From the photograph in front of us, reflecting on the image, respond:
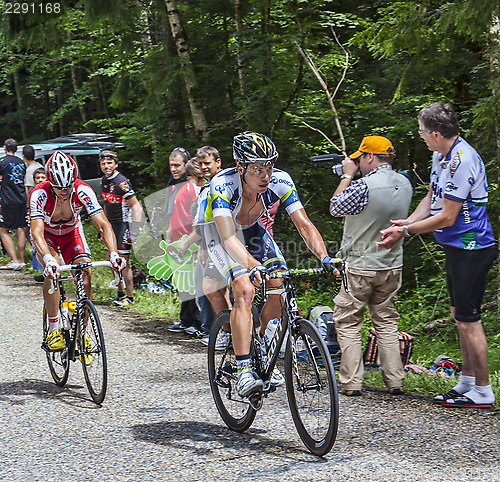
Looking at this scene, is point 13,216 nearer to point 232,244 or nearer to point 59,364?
point 59,364

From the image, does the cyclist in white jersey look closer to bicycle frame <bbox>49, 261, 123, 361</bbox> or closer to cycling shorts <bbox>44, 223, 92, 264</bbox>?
bicycle frame <bbox>49, 261, 123, 361</bbox>

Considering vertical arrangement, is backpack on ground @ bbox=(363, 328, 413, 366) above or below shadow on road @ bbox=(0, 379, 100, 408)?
above

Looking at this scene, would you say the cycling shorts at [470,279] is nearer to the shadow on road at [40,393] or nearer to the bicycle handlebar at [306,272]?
the bicycle handlebar at [306,272]

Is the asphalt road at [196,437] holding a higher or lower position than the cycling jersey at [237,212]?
lower

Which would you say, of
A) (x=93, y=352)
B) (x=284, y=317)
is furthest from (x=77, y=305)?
(x=284, y=317)

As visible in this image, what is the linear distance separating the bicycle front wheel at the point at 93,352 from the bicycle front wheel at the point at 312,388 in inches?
77.9

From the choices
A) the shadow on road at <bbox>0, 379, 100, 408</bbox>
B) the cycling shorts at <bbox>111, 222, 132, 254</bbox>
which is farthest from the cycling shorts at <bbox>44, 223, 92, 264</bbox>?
the cycling shorts at <bbox>111, 222, 132, 254</bbox>

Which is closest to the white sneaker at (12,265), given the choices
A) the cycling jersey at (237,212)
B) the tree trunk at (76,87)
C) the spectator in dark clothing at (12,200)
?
the spectator in dark clothing at (12,200)

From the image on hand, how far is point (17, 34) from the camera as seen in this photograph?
13.4 meters

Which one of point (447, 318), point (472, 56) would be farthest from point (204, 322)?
point (472, 56)

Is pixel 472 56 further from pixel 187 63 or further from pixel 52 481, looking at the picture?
pixel 52 481

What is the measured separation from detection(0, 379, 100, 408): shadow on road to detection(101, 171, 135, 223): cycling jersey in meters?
4.27

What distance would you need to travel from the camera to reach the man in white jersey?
5547 mm

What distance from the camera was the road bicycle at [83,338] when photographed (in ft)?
20.0
